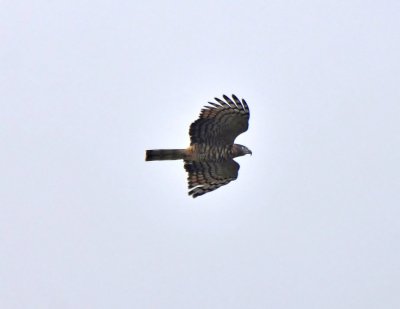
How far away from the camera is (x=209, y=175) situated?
42.7m

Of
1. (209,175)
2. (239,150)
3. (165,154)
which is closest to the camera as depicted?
(165,154)

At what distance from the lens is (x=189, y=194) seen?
42.7 m

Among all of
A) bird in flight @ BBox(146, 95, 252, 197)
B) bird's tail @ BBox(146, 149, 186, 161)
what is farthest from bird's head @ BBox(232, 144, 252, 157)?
bird's tail @ BBox(146, 149, 186, 161)

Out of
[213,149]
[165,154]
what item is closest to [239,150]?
[213,149]

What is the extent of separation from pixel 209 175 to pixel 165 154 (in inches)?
71.2

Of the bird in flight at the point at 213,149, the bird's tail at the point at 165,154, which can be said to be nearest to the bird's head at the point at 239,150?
the bird in flight at the point at 213,149

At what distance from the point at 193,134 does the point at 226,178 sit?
1832 mm

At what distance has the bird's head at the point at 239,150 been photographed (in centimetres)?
4237

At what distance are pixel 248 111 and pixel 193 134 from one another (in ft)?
5.09

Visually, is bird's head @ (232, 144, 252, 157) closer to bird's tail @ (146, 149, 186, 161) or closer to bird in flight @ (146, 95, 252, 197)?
bird in flight @ (146, 95, 252, 197)

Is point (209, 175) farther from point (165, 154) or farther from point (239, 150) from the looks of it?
point (165, 154)

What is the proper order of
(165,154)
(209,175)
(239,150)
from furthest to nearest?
(209,175) → (239,150) → (165,154)

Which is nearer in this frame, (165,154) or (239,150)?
(165,154)

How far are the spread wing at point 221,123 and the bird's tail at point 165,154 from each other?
401mm
